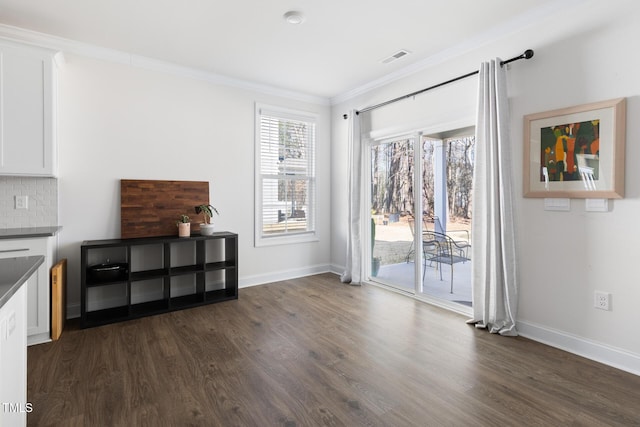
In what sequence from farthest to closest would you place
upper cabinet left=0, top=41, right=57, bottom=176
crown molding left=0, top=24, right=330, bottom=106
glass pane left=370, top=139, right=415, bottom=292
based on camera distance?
glass pane left=370, top=139, right=415, bottom=292, crown molding left=0, top=24, right=330, bottom=106, upper cabinet left=0, top=41, right=57, bottom=176

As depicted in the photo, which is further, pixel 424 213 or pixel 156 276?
pixel 424 213

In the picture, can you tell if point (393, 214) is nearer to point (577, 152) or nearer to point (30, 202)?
point (577, 152)

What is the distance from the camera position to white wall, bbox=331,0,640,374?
2355mm

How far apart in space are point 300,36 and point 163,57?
5.21ft

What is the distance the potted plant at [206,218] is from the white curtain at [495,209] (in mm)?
2859

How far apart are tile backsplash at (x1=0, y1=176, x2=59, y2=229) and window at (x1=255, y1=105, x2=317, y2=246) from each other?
7.09ft

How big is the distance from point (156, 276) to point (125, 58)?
7.64ft

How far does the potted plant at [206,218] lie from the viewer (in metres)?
3.85

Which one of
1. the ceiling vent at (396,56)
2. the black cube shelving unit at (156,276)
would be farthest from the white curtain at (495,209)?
the black cube shelving unit at (156,276)

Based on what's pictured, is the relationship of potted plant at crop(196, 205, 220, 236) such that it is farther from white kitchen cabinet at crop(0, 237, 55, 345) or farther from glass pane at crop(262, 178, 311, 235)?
white kitchen cabinet at crop(0, 237, 55, 345)

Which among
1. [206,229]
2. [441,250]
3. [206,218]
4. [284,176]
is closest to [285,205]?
[284,176]

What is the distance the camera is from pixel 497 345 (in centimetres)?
272

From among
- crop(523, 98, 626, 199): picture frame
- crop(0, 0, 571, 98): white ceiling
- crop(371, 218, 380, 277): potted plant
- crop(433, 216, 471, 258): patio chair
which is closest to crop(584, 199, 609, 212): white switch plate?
crop(523, 98, 626, 199): picture frame

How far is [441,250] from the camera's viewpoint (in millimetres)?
3797
